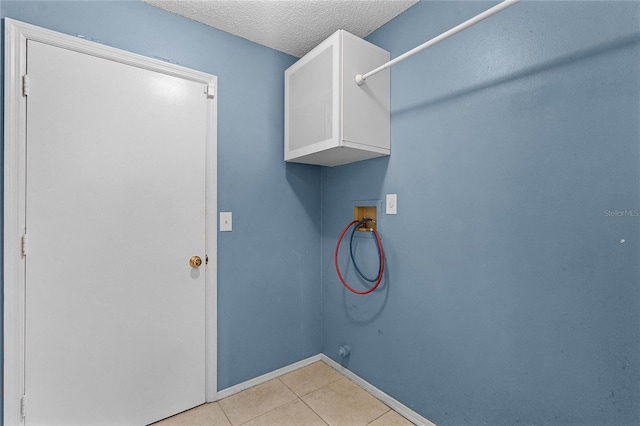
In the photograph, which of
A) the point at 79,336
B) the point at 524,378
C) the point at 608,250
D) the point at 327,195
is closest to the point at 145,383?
the point at 79,336

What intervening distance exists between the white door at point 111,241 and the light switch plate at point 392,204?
1.18 meters

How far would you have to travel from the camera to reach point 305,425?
1.63 meters

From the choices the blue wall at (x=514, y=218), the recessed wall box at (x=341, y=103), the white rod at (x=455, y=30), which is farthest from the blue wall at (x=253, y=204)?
the white rod at (x=455, y=30)

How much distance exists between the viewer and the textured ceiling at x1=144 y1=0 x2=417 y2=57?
5.42ft

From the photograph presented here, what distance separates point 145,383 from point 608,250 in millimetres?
2286

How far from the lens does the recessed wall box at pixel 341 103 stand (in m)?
1.61

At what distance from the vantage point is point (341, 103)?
5.24ft

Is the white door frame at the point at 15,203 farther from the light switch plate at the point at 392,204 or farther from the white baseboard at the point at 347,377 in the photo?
the light switch plate at the point at 392,204

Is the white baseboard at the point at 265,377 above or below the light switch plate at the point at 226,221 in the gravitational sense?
below

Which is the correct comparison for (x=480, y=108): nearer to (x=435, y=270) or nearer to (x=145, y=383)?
(x=435, y=270)

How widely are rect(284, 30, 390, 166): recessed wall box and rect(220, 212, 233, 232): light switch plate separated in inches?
24.5

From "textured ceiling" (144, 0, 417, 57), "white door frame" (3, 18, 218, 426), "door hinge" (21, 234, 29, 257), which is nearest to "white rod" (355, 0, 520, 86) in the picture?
"textured ceiling" (144, 0, 417, 57)

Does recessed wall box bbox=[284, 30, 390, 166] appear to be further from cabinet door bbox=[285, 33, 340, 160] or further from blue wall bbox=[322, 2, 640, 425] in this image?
blue wall bbox=[322, 2, 640, 425]

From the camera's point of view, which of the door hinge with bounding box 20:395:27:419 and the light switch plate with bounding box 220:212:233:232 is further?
the light switch plate with bounding box 220:212:233:232
